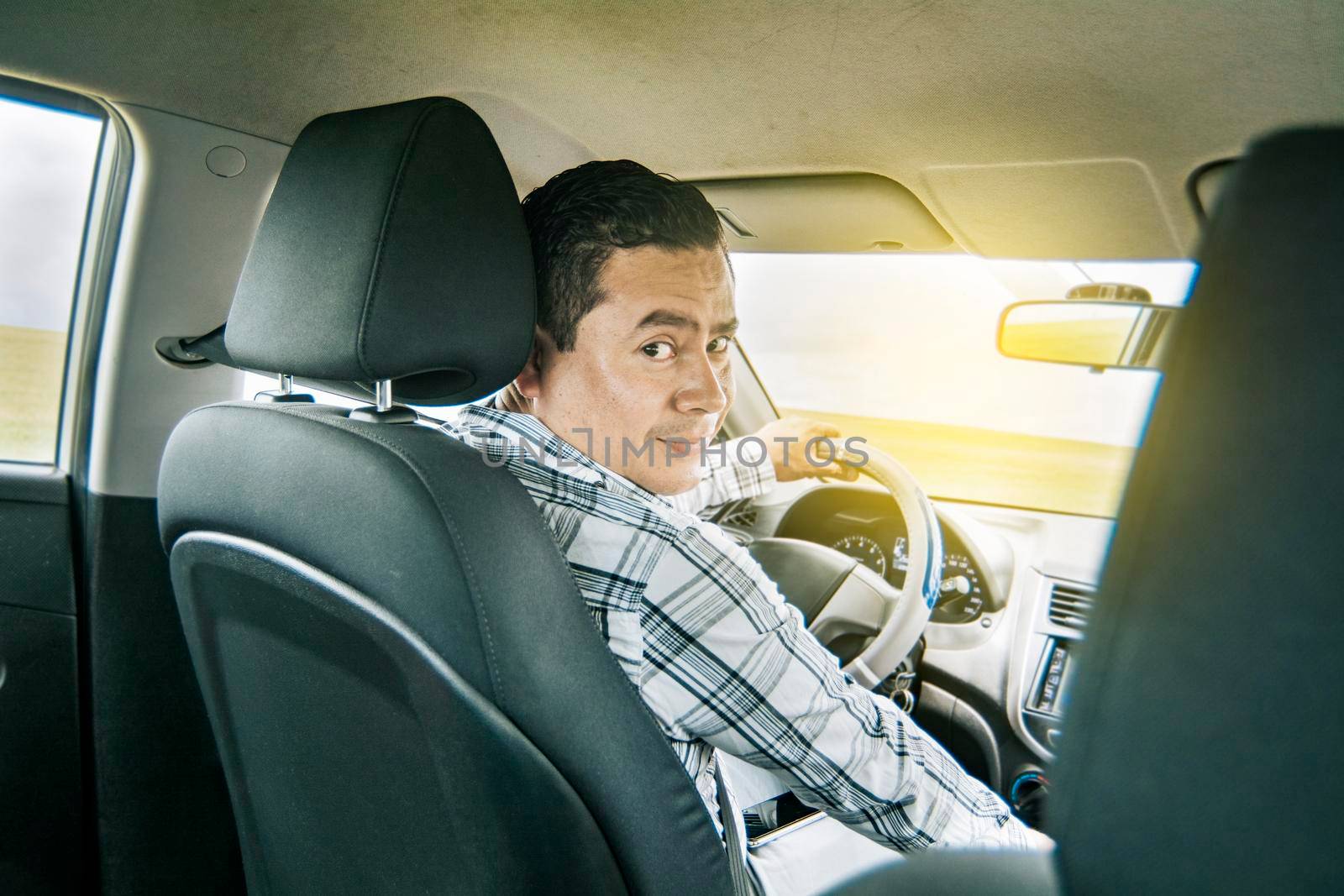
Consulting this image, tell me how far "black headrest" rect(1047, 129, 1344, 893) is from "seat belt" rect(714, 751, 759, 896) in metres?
0.85

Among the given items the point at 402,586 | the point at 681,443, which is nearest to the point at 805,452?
the point at 681,443

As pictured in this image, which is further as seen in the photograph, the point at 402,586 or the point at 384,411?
the point at 384,411

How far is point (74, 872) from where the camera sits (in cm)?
203

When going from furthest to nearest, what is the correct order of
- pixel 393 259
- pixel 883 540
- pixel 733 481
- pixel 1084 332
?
pixel 883 540, pixel 733 481, pixel 1084 332, pixel 393 259

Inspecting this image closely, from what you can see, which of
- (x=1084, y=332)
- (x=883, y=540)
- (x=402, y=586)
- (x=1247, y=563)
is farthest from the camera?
(x=883, y=540)

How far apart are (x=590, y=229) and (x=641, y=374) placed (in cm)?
24

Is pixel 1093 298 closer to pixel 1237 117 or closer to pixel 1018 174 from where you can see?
pixel 1018 174

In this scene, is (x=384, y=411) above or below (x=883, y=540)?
above

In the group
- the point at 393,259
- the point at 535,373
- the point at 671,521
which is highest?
the point at 393,259

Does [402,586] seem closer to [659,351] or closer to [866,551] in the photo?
[659,351]

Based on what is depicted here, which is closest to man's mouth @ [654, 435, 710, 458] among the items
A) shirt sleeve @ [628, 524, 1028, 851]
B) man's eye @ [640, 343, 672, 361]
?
man's eye @ [640, 343, 672, 361]

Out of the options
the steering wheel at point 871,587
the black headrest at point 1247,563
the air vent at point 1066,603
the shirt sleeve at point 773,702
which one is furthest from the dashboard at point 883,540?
the black headrest at point 1247,563

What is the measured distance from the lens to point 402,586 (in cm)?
96

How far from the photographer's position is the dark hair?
1427 mm
